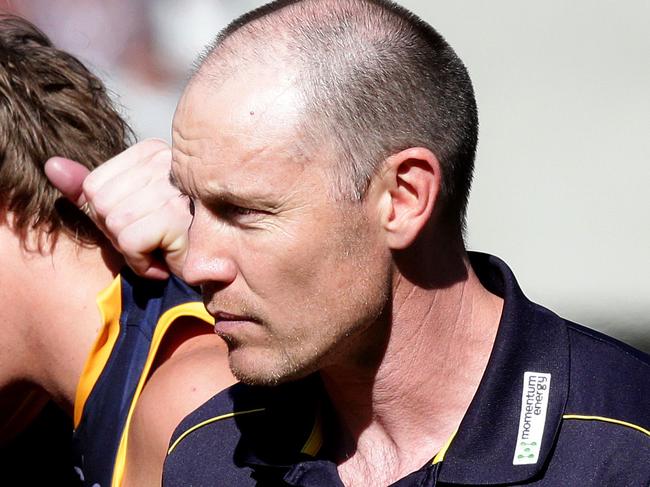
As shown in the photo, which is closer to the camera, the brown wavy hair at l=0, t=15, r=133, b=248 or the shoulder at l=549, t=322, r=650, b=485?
the shoulder at l=549, t=322, r=650, b=485

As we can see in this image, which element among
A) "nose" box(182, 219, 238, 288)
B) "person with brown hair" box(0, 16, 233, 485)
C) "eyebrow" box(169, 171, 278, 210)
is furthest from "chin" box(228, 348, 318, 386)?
"person with brown hair" box(0, 16, 233, 485)

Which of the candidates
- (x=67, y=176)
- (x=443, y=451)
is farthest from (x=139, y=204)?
(x=443, y=451)

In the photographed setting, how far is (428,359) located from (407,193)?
0.89 ft

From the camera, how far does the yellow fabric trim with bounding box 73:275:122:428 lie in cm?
224

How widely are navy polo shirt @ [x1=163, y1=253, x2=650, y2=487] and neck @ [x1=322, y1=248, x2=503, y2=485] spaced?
1.9 inches

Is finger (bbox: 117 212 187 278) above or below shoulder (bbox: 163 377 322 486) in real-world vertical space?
above

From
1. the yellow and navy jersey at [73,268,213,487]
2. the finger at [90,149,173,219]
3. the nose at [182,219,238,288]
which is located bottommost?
the yellow and navy jersey at [73,268,213,487]

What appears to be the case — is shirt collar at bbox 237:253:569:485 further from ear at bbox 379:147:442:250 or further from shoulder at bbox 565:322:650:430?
ear at bbox 379:147:442:250

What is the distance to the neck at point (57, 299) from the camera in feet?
7.50

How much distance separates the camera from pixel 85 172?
2.23 meters

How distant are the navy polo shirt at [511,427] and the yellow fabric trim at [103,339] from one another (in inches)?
14.5

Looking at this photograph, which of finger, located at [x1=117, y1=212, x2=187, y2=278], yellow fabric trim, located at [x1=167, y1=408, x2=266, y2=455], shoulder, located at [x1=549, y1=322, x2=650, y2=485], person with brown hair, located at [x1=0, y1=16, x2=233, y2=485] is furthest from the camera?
person with brown hair, located at [x1=0, y1=16, x2=233, y2=485]

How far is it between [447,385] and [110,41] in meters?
2.69

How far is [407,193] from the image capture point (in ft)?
5.70
